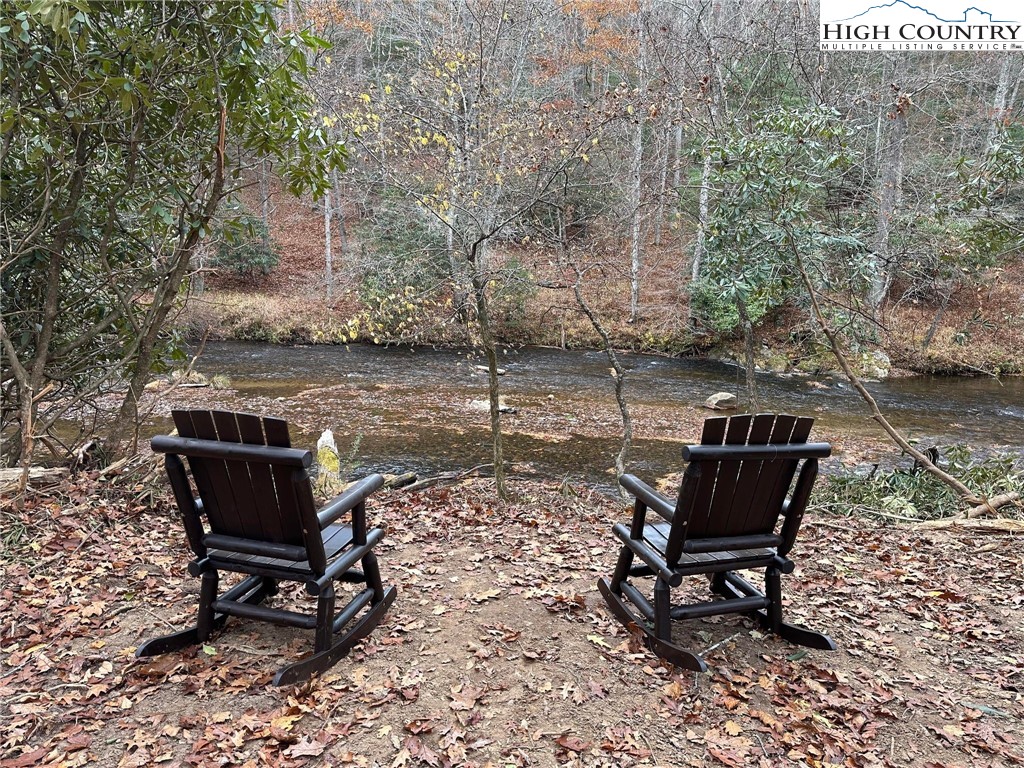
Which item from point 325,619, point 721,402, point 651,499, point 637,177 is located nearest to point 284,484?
point 325,619

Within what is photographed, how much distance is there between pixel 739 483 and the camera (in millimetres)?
3064

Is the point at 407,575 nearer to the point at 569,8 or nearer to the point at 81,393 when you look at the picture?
the point at 81,393

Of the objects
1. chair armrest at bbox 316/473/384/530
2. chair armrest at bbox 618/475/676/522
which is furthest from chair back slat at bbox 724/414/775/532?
chair armrest at bbox 316/473/384/530

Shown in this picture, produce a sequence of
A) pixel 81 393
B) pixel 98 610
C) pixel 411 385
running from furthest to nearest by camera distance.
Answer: pixel 411 385 → pixel 81 393 → pixel 98 610

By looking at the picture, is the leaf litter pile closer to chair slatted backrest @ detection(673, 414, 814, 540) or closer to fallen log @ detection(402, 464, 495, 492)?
chair slatted backrest @ detection(673, 414, 814, 540)

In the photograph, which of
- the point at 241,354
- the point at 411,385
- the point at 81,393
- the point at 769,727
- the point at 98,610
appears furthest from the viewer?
the point at 241,354

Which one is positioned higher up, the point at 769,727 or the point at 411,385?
the point at 769,727

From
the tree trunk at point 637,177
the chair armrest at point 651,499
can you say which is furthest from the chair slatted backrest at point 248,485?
the tree trunk at point 637,177

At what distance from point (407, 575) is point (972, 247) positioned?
6.90 metres

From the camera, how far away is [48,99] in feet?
14.1

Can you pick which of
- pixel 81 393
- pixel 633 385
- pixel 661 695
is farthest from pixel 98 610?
pixel 633 385

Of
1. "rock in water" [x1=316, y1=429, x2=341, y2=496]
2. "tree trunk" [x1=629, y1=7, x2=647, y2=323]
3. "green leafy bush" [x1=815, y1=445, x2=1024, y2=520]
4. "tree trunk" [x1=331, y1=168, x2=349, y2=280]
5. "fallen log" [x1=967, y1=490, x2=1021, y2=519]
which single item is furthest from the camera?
"tree trunk" [x1=331, y1=168, x2=349, y2=280]

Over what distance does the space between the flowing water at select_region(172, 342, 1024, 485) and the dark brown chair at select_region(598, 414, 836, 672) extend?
5.60m

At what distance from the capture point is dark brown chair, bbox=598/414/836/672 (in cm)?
296
